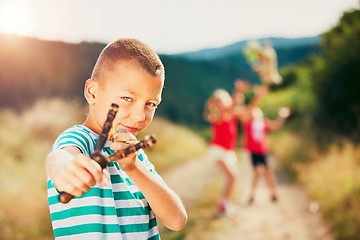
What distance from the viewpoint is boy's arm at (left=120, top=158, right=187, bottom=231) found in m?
1.33

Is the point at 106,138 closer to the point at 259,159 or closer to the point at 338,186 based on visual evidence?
the point at 338,186

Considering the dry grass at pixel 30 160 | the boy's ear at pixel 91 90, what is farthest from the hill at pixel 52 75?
the boy's ear at pixel 91 90

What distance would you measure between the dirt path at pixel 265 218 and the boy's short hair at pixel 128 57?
14.8 ft

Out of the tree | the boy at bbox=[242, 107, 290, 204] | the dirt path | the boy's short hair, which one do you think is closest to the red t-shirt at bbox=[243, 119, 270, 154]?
the boy at bbox=[242, 107, 290, 204]

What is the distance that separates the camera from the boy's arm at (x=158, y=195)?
1.33 metres

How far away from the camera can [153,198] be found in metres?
1.44

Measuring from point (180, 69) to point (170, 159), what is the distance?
1795cm

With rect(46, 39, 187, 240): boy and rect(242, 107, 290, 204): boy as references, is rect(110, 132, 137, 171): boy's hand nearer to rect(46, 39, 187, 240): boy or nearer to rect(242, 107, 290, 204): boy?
rect(46, 39, 187, 240): boy

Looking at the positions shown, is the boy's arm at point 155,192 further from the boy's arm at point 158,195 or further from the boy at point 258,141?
the boy at point 258,141

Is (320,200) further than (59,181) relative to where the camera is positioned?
Yes

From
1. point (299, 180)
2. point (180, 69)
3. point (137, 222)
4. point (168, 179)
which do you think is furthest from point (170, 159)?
point (180, 69)

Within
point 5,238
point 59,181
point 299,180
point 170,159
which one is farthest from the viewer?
point 170,159

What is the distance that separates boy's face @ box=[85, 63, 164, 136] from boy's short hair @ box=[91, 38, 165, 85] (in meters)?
0.02

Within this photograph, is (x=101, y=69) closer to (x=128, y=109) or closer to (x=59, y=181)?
(x=128, y=109)
